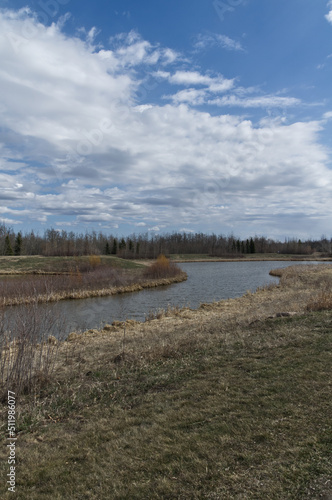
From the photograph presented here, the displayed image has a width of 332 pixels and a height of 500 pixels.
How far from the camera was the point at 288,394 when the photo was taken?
4254 millimetres

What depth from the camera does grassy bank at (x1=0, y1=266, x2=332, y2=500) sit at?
9.11 feet

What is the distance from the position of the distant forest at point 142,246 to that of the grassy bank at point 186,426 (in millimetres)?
65114

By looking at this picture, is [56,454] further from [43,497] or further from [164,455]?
[164,455]

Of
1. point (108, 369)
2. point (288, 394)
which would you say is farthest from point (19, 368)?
point (288, 394)

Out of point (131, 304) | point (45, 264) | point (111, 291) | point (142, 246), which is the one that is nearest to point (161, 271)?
point (111, 291)

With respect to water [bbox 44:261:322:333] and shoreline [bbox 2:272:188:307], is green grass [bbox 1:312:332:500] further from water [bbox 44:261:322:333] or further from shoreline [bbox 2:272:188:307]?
shoreline [bbox 2:272:188:307]

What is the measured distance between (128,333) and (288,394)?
7339 millimetres

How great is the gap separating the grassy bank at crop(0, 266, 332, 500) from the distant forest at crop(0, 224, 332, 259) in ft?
214

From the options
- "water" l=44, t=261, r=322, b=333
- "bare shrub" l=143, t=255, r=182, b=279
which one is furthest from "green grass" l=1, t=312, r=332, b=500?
"bare shrub" l=143, t=255, r=182, b=279

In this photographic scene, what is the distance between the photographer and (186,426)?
376 cm

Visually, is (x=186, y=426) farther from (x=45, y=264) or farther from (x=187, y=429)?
(x=45, y=264)

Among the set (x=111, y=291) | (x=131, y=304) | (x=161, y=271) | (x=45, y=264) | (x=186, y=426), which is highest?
(x=45, y=264)

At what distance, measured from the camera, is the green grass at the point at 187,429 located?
109 inches

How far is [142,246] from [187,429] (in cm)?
9428
